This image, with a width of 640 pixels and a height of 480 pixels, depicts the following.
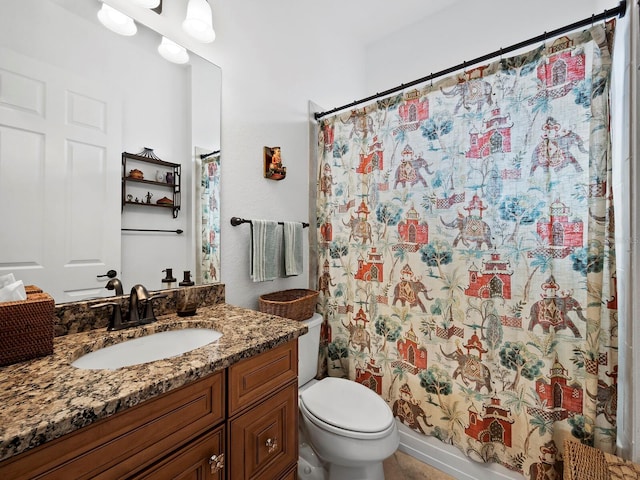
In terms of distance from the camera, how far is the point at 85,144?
99cm

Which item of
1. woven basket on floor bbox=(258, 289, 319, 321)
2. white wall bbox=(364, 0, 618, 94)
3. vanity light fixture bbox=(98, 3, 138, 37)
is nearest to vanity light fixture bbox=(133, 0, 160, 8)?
vanity light fixture bbox=(98, 3, 138, 37)

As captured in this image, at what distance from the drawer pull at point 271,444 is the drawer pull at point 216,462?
0.18 meters

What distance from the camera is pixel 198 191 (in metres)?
1.33

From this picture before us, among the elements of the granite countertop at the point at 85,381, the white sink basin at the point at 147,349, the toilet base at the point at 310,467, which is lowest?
the toilet base at the point at 310,467

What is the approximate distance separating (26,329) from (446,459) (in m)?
1.83

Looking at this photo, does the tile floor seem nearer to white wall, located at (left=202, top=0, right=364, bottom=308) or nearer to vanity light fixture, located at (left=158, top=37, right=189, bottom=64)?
white wall, located at (left=202, top=0, right=364, bottom=308)

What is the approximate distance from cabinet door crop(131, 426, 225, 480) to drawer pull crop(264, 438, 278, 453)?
167 mm

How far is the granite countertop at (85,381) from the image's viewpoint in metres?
0.50

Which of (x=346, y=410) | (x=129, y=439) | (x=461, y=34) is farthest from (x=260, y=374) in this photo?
(x=461, y=34)

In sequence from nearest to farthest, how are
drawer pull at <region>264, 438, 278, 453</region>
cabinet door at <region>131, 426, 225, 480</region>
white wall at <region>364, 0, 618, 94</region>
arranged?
cabinet door at <region>131, 426, 225, 480</region>
drawer pull at <region>264, 438, 278, 453</region>
white wall at <region>364, 0, 618, 94</region>

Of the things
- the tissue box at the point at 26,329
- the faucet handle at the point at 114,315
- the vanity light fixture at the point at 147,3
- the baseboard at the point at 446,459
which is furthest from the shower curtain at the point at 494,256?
the tissue box at the point at 26,329

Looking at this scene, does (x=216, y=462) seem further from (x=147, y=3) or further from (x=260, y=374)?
(x=147, y=3)

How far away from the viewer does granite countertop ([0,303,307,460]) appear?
1.63 ft

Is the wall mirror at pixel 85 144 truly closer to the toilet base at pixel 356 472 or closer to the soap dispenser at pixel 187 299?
the soap dispenser at pixel 187 299
